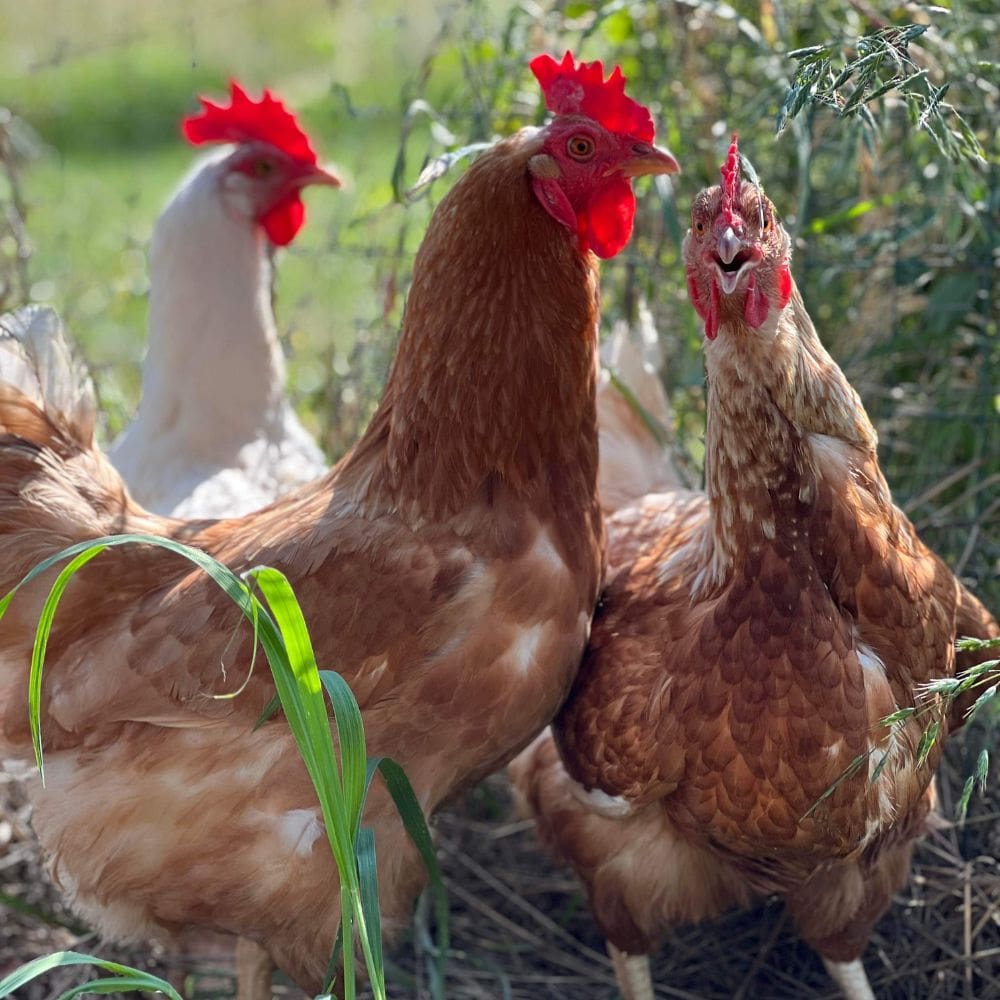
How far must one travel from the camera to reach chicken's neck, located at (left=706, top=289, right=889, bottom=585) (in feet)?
6.44

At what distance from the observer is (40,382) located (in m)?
2.42

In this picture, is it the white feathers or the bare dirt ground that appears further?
the white feathers

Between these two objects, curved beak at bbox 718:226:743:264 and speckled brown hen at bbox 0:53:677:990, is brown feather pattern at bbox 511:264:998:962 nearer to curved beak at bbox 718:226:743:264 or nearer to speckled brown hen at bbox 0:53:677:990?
curved beak at bbox 718:226:743:264

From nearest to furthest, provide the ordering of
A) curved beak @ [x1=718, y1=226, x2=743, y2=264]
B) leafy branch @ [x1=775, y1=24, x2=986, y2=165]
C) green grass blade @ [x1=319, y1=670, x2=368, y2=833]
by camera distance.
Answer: green grass blade @ [x1=319, y1=670, x2=368, y2=833], leafy branch @ [x1=775, y1=24, x2=986, y2=165], curved beak @ [x1=718, y1=226, x2=743, y2=264]

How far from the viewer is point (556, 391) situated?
7.33ft

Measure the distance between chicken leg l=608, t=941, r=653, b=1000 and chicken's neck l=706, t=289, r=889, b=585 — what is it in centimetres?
88

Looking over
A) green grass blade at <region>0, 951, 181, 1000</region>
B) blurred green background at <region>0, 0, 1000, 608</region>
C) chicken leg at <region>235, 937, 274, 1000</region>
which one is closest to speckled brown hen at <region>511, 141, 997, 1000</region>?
blurred green background at <region>0, 0, 1000, 608</region>

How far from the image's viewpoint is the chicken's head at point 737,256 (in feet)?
6.28

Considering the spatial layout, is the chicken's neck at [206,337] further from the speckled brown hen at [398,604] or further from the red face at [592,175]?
the red face at [592,175]

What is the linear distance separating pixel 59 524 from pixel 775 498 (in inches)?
48.8

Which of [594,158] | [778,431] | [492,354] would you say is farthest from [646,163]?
[778,431]

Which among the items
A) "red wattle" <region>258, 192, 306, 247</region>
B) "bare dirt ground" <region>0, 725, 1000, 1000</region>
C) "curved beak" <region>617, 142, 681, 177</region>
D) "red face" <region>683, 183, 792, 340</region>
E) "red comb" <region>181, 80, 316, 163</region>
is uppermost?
"red comb" <region>181, 80, 316, 163</region>

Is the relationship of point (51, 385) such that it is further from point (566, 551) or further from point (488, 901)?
point (488, 901)

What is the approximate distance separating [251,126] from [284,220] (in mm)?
259
